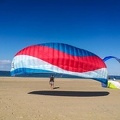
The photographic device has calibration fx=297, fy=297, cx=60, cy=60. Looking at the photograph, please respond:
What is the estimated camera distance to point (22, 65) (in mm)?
23188

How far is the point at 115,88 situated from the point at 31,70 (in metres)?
15.7

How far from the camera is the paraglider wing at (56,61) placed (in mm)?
22938

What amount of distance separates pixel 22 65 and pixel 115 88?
16.0 metres

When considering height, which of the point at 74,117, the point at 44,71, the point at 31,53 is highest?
the point at 31,53

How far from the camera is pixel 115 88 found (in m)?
35.7

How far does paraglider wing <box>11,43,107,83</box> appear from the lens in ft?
75.3

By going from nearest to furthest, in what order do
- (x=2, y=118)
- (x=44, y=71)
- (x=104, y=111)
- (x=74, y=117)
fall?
(x=2, y=118) → (x=74, y=117) → (x=104, y=111) → (x=44, y=71)

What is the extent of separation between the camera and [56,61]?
22984 mm

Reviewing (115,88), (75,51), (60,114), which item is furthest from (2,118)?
(115,88)

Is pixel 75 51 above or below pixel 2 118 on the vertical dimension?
above

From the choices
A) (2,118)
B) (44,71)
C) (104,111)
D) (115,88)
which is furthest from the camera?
(115,88)

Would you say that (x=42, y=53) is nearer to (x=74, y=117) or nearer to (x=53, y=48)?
(x=53, y=48)

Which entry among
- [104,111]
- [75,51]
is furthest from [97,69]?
[104,111]

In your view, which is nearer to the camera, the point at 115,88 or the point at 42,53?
the point at 42,53
